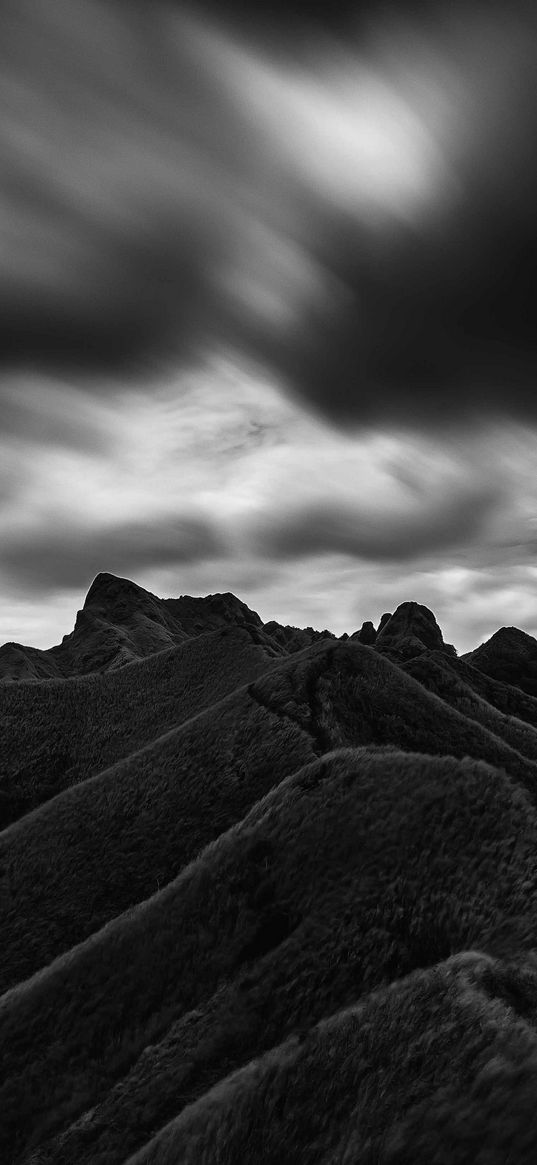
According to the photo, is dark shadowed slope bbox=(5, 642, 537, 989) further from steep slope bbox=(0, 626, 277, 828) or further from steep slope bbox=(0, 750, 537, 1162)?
steep slope bbox=(0, 626, 277, 828)

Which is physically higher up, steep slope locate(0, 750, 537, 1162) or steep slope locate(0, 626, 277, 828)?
steep slope locate(0, 626, 277, 828)

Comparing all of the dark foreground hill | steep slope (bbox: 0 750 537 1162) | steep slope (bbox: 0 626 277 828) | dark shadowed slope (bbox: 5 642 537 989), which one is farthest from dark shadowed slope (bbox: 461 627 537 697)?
steep slope (bbox: 0 750 537 1162)

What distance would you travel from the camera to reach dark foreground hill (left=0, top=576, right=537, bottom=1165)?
516 inches

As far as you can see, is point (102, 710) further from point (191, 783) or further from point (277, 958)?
point (277, 958)

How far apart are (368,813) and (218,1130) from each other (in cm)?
1125

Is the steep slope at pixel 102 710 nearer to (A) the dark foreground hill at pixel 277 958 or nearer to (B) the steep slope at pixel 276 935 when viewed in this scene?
(A) the dark foreground hill at pixel 277 958

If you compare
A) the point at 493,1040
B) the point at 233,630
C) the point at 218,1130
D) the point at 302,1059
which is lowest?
the point at 218,1130

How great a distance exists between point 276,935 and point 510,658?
132896 millimetres

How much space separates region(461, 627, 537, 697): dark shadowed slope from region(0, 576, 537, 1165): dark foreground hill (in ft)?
334

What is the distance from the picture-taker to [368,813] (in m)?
24.0

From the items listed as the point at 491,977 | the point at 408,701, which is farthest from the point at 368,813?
the point at 408,701

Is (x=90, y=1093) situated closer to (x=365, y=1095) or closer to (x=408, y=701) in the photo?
(x=365, y=1095)

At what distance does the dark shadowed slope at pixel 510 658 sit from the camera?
449 ft

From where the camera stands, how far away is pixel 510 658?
14400cm
